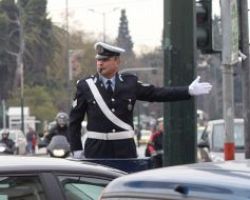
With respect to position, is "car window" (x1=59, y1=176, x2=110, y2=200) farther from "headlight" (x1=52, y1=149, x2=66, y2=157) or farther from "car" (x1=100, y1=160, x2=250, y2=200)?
"headlight" (x1=52, y1=149, x2=66, y2=157)

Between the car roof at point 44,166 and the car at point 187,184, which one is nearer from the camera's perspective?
the car at point 187,184

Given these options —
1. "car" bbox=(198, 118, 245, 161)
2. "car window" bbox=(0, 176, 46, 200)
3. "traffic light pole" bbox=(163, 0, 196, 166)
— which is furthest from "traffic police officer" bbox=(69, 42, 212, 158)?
"car" bbox=(198, 118, 245, 161)

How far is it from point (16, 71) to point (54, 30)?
18.6 ft

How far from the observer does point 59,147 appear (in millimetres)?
12383

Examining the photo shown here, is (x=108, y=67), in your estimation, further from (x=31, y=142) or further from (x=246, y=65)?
→ (x=31, y=142)

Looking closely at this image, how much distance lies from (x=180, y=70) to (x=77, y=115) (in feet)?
3.24

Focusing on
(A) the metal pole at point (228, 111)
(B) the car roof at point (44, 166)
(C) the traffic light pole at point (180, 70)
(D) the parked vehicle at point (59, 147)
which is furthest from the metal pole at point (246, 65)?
(B) the car roof at point (44, 166)

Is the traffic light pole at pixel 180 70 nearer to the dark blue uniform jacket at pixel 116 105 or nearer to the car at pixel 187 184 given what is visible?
the dark blue uniform jacket at pixel 116 105

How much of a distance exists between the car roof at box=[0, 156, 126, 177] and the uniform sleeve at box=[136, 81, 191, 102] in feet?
6.23

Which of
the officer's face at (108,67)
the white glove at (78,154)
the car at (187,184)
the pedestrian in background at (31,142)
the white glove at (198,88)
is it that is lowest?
the pedestrian in background at (31,142)

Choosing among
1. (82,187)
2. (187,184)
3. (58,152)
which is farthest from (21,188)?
(58,152)

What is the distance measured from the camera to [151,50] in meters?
107

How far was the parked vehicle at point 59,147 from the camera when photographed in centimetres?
1230

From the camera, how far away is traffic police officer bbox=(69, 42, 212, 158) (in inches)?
278
